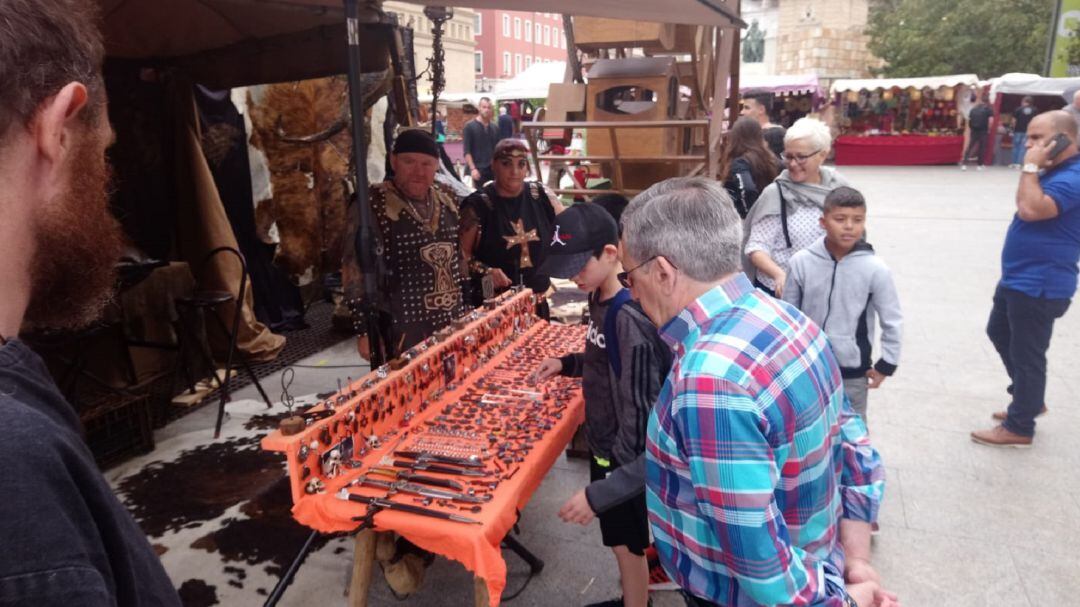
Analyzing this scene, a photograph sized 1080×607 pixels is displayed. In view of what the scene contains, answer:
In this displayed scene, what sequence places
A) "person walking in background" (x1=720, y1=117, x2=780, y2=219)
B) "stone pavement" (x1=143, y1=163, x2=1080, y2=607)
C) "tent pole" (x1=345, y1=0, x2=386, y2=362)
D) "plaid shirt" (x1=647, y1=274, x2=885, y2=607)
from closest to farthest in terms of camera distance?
"plaid shirt" (x1=647, y1=274, x2=885, y2=607) → "tent pole" (x1=345, y1=0, x2=386, y2=362) → "stone pavement" (x1=143, y1=163, x2=1080, y2=607) → "person walking in background" (x1=720, y1=117, x2=780, y2=219)

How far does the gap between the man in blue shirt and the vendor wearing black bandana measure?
323cm

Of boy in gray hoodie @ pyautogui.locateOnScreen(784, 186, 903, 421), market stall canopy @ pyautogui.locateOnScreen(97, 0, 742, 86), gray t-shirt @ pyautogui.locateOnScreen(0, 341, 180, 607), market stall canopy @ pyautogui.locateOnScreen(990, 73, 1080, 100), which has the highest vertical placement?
market stall canopy @ pyautogui.locateOnScreen(990, 73, 1080, 100)

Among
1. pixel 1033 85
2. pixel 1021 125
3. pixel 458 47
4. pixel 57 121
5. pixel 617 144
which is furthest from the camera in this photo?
pixel 458 47

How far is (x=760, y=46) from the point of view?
51.0 m

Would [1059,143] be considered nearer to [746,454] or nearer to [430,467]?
[746,454]

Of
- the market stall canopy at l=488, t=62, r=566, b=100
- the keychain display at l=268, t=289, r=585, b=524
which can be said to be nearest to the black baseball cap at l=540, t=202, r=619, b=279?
the keychain display at l=268, t=289, r=585, b=524

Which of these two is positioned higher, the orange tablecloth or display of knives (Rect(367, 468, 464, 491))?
display of knives (Rect(367, 468, 464, 491))

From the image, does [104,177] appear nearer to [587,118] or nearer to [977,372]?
[587,118]

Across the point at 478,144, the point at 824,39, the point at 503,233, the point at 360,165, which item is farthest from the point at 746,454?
the point at 824,39

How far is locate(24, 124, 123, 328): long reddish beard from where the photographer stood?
2.48 ft

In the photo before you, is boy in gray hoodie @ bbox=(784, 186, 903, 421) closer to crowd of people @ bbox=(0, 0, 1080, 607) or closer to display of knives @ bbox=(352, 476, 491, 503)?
crowd of people @ bbox=(0, 0, 1080, 607)

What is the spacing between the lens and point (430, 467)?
7.24 ft

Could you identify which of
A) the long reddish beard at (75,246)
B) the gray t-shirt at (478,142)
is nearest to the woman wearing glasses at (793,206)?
the long reddish beard at (75,246)

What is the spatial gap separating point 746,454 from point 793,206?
8.73 feet
